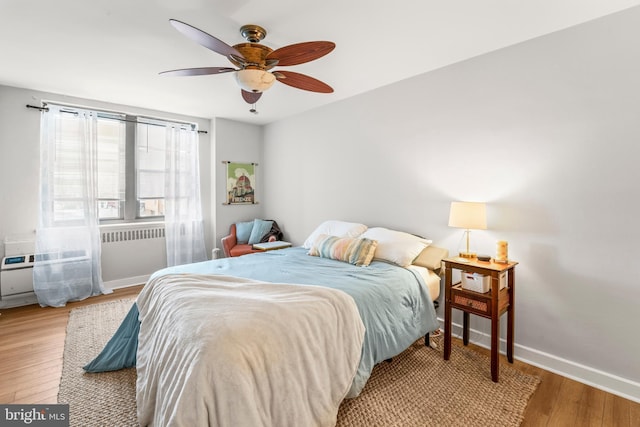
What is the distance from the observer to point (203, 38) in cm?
164

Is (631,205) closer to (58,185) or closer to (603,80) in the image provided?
(603,80)

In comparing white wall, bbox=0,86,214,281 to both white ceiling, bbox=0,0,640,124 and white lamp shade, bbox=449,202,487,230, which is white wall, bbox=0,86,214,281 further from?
white lamp shade, bbox=449,202,487,230

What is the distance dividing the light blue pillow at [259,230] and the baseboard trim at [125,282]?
161cm

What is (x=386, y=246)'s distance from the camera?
273 cm

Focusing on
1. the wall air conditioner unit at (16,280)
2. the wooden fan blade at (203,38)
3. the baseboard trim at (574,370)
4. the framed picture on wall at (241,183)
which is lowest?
the baseboard trim at (574,370)

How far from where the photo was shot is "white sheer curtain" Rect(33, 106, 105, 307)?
340 centimetres

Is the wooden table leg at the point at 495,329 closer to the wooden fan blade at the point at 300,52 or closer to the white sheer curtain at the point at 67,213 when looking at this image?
the wooden fan blade at the point at 300,52

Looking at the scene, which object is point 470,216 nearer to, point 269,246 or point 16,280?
point 269,246

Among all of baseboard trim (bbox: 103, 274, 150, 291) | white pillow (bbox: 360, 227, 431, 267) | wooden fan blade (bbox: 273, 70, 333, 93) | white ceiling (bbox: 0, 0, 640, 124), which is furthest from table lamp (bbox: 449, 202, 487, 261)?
baseboard trim (bbox: 103, 274, 150, 291)

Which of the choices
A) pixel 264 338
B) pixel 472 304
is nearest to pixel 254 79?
pixel 264 338

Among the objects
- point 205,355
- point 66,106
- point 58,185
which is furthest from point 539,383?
point 66,106

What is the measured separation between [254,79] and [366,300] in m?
1.66

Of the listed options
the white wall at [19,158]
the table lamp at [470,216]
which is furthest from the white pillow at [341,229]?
the white wall at [19,158]

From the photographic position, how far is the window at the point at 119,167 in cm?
355
